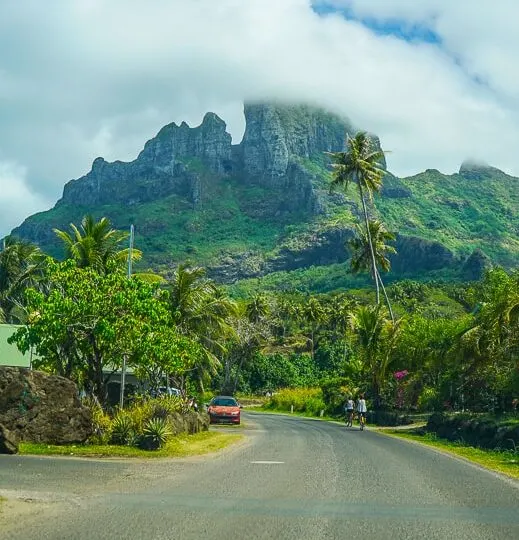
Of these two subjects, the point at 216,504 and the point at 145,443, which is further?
the point at 145,443

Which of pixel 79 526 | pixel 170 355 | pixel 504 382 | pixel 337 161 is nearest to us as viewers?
pixel 79 526

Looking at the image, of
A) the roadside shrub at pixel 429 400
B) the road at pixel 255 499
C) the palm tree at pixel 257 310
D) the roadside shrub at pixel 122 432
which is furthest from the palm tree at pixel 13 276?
the palm tree at pixel 257 310

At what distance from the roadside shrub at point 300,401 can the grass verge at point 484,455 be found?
2790 centimetres

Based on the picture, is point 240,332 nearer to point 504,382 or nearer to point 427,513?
point 504,382

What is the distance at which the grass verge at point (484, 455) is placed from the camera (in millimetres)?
16031

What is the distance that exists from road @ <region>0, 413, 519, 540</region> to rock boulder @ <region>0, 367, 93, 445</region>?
9.33ft

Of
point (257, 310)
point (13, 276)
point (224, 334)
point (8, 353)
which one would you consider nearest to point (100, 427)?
point (8, 353)

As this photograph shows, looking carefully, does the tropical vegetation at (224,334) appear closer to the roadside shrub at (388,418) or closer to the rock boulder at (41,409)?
the roadside shrub at (388,418)

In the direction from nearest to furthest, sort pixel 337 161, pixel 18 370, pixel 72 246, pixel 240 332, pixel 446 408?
pixel 18 370 → pixel 72 246 → pixel 446 408 → pixel 337 161 → pixel 240 332

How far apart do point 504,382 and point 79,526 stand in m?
21.2

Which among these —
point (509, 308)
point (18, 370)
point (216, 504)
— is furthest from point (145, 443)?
point (509, 308)

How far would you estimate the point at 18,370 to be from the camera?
1798 centimetres

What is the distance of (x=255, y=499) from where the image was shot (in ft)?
33.9

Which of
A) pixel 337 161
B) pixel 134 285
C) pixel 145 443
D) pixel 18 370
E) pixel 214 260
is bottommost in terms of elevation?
pixel 145 443
